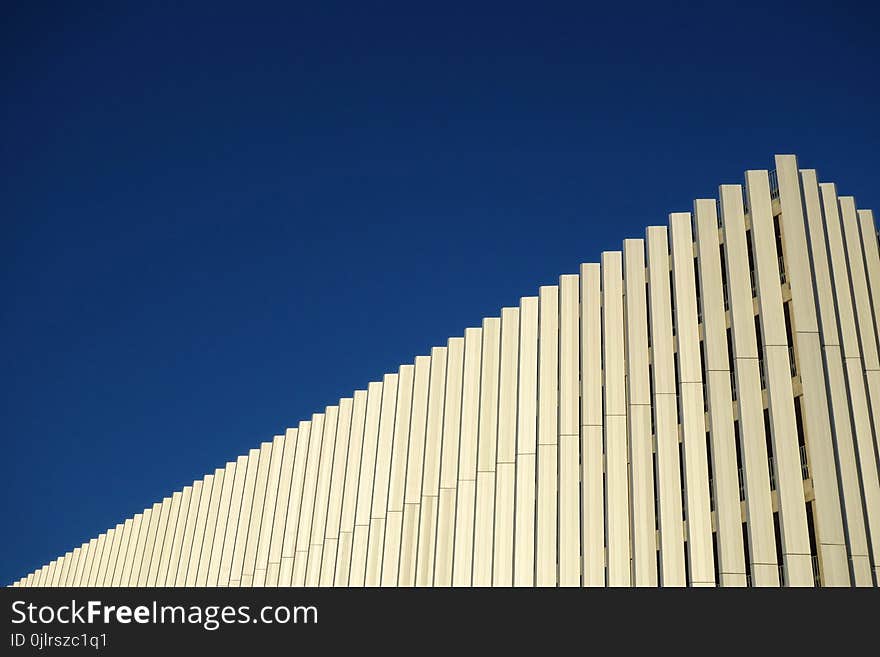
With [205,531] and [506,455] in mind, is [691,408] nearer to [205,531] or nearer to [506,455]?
[506,455]

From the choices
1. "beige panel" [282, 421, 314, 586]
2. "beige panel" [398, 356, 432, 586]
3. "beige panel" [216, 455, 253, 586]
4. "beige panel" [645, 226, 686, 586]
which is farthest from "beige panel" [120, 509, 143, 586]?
"beige panel" [645, 226, 686, 586]

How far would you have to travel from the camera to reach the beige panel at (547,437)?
2630cm

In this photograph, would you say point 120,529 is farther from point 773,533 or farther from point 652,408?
point 773,533

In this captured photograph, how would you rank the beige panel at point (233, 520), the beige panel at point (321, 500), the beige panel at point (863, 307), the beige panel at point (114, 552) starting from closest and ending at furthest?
the beige panel at point (863, 307)
the beige panel at point (321, 500)
the beige panel at point (233, 520)
the beige panel at point (114, 552)

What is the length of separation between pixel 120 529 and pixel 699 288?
3198cm

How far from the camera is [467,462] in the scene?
3008 cm

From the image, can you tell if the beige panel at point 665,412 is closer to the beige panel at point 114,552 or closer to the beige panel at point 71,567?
the beige panel at point 114,552

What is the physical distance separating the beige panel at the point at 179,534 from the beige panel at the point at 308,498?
8176 millimetres

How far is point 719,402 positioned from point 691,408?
74cm

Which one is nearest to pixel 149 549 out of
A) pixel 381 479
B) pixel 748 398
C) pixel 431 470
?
pixel 381 479

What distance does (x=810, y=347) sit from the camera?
24266mm

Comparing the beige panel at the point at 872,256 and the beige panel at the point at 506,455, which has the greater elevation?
the beige panel at the point at 872,256

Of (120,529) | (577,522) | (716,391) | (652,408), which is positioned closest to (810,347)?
(716,391)

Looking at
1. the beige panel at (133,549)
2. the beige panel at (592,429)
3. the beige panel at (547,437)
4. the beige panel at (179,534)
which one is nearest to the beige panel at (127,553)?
the beige panel at (133,549)
